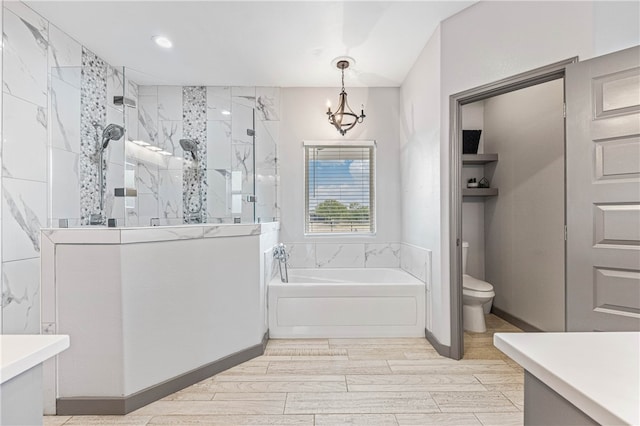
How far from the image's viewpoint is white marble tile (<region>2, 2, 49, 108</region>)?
7.40 feet

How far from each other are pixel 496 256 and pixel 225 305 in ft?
9.84

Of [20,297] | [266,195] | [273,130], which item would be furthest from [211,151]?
[20,297]

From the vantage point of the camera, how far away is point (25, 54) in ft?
7.79

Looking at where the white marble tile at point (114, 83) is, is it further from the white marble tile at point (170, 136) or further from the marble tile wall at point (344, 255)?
the marble tile wall at point (344, 255)

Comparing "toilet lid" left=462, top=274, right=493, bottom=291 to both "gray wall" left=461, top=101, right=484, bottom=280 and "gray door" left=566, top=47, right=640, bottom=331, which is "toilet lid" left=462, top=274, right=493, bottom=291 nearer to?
"gray wall" left=461, top=101, right=484, bottom=280

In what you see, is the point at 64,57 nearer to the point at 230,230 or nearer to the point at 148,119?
the point at 148,119

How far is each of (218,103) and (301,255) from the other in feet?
6.42

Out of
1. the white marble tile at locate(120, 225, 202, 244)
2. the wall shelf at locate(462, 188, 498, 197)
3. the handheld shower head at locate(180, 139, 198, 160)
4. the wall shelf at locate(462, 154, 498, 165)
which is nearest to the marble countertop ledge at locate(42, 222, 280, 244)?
the white marble tile at locate(120, 225, 202, 244)

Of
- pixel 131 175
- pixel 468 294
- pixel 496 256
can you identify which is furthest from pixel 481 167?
pixel 131 175

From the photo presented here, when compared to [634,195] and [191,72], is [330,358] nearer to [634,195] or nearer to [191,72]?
[634,195]

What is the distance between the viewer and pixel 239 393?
215 cm

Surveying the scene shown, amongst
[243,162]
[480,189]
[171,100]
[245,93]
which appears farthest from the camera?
[245,93]

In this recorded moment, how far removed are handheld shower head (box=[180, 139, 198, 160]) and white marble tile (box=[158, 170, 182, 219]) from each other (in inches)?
9.9

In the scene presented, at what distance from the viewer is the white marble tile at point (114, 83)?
295 cm
